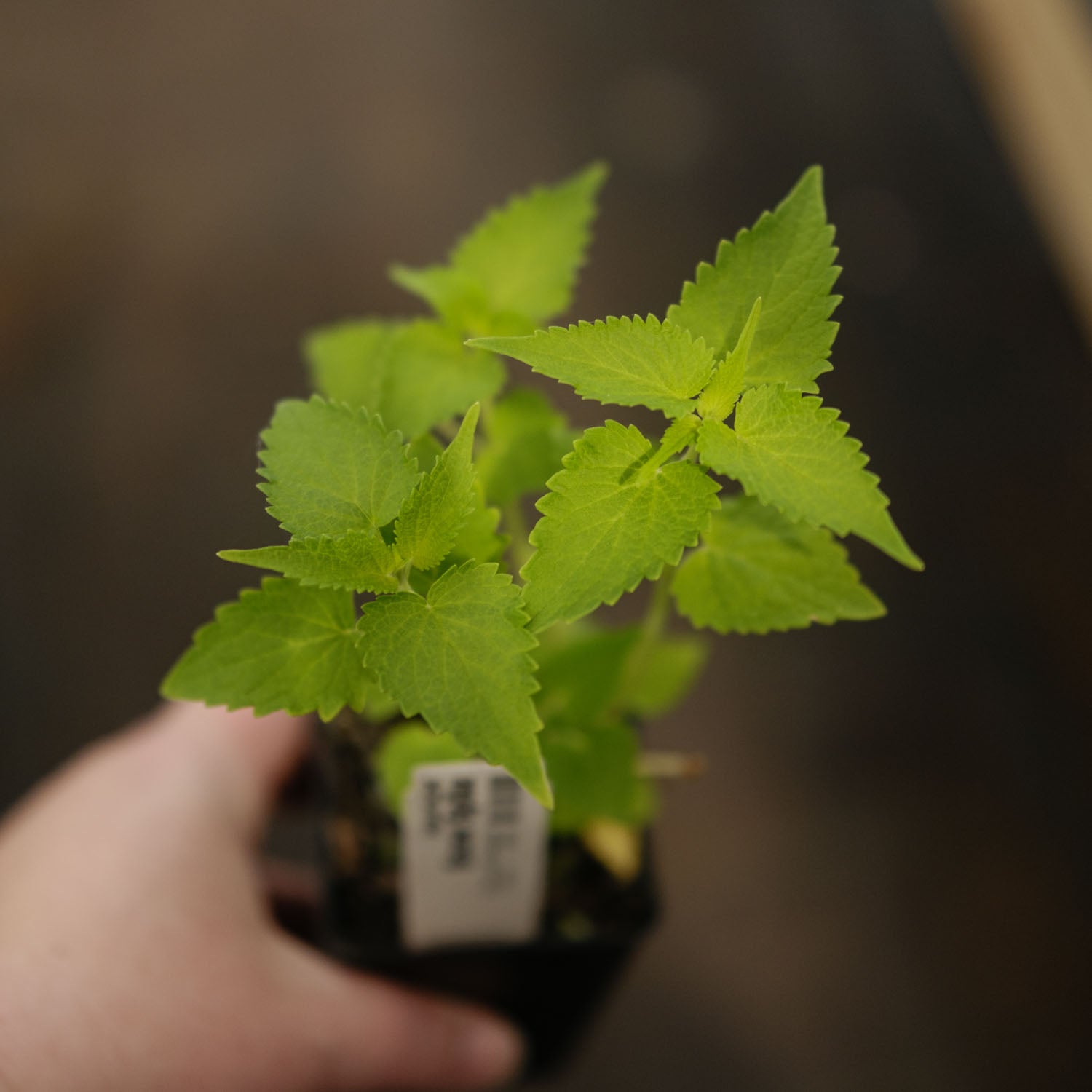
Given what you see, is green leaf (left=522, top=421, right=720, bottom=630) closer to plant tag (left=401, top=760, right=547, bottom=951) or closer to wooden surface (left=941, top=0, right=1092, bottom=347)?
plant tag (left=401, top=760, right=547, bottom=951)

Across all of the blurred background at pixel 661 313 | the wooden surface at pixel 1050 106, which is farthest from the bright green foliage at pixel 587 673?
the wooden surface at pixel 1050 106

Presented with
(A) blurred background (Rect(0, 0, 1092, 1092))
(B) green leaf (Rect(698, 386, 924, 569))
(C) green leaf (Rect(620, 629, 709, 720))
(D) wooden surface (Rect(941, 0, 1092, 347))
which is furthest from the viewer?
(D) wooden surface (Rect(941, 0, 1092, 347))

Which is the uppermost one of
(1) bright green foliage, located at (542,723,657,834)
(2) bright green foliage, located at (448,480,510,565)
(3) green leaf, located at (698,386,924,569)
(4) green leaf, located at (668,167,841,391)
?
(4) green leaf, located at (668,167,841,391)

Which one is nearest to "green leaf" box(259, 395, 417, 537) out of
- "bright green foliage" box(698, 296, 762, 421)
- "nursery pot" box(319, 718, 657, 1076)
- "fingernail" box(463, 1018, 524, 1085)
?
"bright green foliage" box(698, 296, 762, 421)

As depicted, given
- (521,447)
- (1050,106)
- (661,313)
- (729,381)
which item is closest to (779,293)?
(729,381)

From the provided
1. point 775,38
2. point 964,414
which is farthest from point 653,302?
point 775,38

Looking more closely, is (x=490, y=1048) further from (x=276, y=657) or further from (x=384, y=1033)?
(x=276, y=657)

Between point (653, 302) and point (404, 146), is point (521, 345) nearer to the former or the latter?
point (653, 302)

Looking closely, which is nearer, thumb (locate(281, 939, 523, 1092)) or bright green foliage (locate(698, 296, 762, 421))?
bright green foliage (locate(698, 296, 762, 421))

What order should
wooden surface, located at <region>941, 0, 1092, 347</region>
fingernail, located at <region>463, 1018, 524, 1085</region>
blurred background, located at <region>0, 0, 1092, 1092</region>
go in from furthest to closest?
wooden surface, located at <region>941, 0, 1092, 347</region>, blurred background, located at <region>0, 0, 1092, 1092</region>, fingernail, located at <region>463, 1018, 524, 1085</region>
